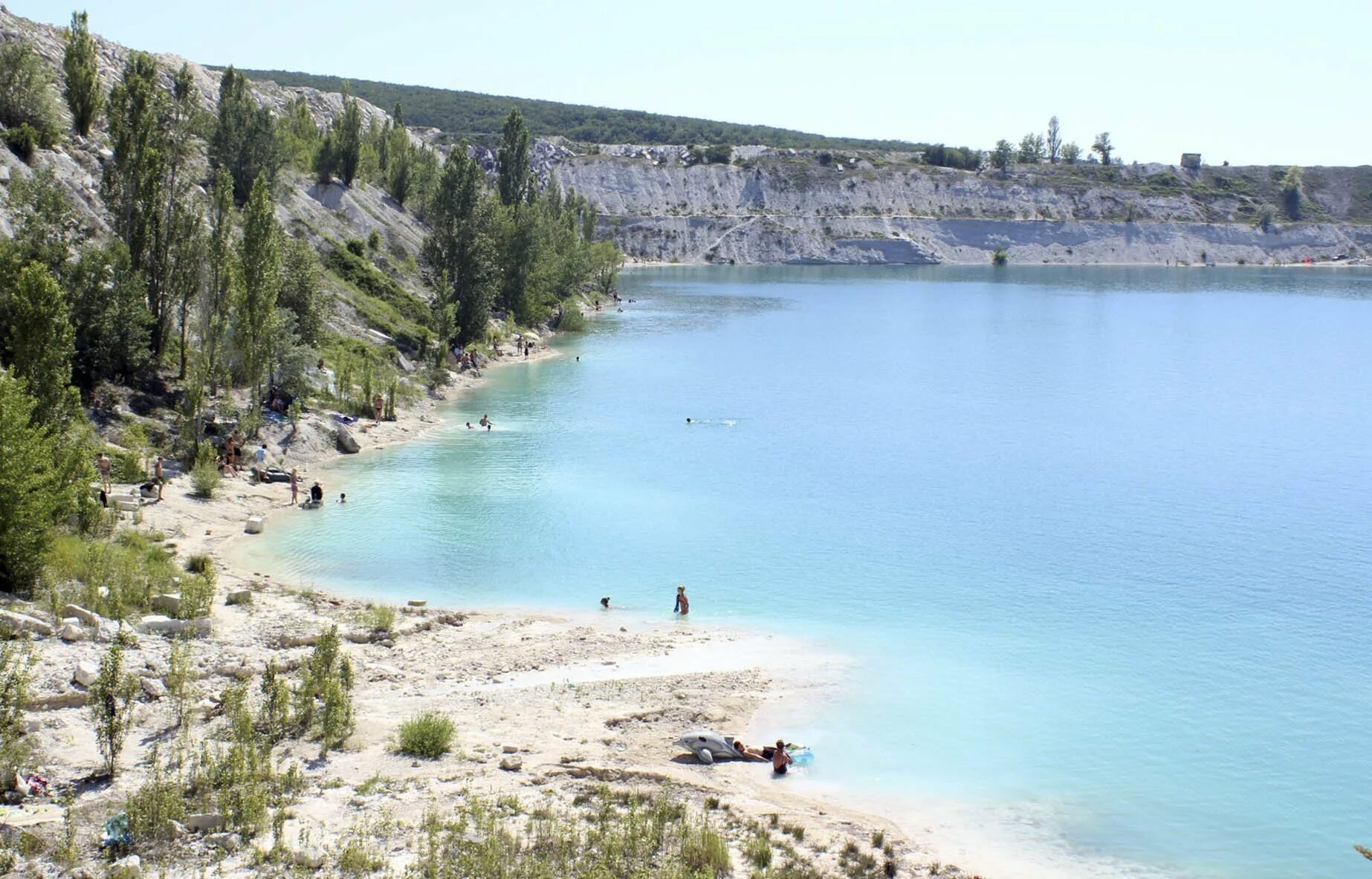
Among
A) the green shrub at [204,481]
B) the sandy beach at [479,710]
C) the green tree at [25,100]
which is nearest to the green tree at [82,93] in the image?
the green tree at [25,100]

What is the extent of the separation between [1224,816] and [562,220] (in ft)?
314

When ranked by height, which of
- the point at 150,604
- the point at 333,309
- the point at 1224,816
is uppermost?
the point at 333,309

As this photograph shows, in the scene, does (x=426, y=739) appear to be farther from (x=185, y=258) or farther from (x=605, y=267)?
(x=605, y=267)

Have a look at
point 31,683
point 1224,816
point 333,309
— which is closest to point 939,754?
point 1224,816

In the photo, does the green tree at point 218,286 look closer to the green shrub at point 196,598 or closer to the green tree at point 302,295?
the green tree at point 302,295

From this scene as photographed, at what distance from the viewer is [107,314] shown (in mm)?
42281

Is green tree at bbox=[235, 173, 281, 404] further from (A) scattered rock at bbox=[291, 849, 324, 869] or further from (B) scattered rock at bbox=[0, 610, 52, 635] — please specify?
(A) scattered rock at bbox=[291, 849, 324, 869]

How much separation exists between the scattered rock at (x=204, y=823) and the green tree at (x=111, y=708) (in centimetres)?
195

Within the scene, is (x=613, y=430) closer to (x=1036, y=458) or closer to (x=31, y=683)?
(x=1036, y=458)

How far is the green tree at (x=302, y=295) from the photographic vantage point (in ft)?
179

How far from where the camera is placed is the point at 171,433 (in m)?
42.6

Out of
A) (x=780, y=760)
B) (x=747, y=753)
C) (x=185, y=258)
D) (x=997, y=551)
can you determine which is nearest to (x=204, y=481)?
(x=185, y=258)

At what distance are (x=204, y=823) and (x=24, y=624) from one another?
7.90m

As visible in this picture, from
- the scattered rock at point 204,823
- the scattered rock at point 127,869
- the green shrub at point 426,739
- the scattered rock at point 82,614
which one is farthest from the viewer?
the scattered rock at point 82,614
